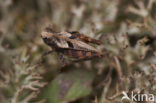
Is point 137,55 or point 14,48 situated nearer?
point 137,55

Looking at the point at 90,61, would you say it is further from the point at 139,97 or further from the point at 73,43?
the point at 139,97

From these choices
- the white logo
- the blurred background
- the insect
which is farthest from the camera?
the blurred background

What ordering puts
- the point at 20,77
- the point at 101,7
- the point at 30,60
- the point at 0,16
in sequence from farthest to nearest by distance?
1. the point at 0,16
2. the point at 101,7
3. the point at 30,60
4. the point at 20,77

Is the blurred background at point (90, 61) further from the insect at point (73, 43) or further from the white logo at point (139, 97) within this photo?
the insect at point (73, 43)

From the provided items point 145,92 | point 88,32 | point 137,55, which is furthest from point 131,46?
point 145,92

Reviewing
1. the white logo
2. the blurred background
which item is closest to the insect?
the blurred background

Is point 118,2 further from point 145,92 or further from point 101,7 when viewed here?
point 145,92

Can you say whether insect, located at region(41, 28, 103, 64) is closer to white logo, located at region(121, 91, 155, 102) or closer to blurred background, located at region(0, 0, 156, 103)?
blurred background, located at region(0, 0, 156, 103)

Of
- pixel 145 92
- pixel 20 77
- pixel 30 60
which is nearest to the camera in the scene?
pixel 145 92

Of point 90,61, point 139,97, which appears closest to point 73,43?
point 90,61
